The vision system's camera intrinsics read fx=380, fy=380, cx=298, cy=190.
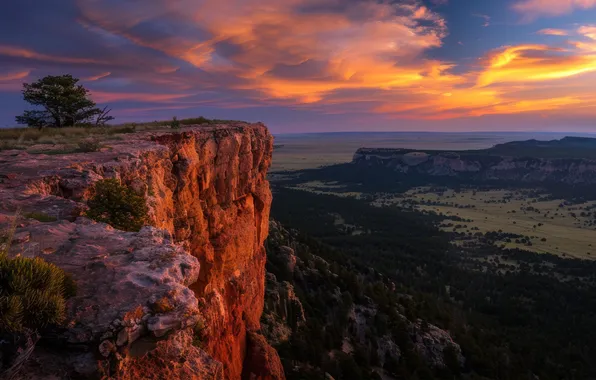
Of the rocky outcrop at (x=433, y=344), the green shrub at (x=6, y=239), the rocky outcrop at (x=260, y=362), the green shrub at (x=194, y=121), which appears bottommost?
the rocky outcrop at (x=433, y=344)

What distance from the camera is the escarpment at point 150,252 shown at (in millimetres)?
3977

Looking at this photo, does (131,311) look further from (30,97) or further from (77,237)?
(30,97)

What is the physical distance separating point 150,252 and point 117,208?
103 inches

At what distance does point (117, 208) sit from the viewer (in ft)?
24.3

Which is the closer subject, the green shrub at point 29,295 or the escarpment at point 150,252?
the green shrub at point 29,295

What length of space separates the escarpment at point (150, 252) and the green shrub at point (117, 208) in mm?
300

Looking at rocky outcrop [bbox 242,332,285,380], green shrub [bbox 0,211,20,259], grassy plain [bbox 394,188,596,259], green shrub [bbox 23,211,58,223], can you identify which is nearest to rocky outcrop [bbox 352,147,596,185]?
grassy plain [bbox 394,188,596,259]

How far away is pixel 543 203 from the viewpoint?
468ft

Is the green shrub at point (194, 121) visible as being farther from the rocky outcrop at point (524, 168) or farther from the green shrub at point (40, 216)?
the rocky outcrop at point (524, 168)

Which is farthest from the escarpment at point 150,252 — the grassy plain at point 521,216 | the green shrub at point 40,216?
the grassy plain at point 521,216

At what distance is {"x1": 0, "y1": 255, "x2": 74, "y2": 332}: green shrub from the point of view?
3568 millimetres

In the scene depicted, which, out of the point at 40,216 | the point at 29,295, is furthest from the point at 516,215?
the point at 29,295

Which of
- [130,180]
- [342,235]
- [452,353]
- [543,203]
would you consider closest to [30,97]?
[130,180]

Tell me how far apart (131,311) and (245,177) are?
1741cm
